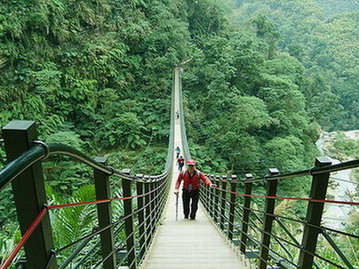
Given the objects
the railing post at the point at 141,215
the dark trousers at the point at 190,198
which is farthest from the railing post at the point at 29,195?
the dark trousers at the point at 190,198

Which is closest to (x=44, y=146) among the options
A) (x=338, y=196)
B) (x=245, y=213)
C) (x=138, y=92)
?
(x=245, y=213)

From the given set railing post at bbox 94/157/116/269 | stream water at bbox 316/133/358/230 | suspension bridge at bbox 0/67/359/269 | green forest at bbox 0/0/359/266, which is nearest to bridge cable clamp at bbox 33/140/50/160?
suspension bridge at bbox 0/67/359/269

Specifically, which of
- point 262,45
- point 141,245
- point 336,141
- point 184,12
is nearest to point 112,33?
point 184,12

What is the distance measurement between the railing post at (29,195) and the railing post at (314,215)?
1.10 m

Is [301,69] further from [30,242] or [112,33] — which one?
[30,242]

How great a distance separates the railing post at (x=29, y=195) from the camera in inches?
26.0

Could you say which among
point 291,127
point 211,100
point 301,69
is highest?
point 301,69

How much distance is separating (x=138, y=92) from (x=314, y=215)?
1622 cm

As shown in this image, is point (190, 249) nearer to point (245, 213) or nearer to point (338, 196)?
point (245, 213)

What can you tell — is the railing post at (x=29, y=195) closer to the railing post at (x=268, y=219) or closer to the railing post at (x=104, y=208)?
the railing post at (x=104, y=208)

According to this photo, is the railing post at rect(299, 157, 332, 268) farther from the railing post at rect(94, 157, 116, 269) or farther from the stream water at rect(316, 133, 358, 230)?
the stream water at rect(316, 133, 358, 230)

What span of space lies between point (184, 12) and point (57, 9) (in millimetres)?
13616

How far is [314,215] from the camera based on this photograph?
4.20 feet

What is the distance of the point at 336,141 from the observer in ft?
80.8
